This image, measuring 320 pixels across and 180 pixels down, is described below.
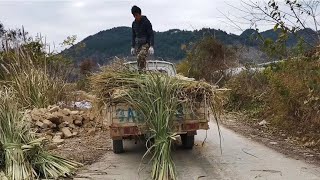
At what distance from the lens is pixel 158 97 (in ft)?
22.4

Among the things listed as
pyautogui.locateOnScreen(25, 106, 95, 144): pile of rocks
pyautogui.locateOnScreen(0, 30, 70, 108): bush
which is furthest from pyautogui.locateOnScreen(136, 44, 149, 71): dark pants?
pyautogui.locateOnScreen(0, 30, 70, 108): bush

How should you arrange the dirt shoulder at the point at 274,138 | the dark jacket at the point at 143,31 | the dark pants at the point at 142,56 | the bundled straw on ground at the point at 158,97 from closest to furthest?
the bundled straw on ground at the point at 158,97 → the dirt shoulder at the point at 274,138 → the dark pants at the point at 142,56 → the dark jacket at the point at 143,31

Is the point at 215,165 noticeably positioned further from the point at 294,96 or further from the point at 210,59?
the point at 210,59

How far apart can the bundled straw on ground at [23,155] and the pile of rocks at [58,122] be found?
245cm

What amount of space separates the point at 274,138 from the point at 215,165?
3.12 meters

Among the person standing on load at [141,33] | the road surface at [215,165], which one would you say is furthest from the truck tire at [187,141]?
the person standing on load at [141,33]

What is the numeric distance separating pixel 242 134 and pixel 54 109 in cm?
433

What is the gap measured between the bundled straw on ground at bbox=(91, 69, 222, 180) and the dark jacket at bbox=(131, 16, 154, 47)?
2.10 meters

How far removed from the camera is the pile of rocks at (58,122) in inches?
384

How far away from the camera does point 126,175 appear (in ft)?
21.6

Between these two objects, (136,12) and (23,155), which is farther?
(136,12)

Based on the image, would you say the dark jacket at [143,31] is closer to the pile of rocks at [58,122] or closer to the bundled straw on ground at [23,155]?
the pile of rocks at [58,122]

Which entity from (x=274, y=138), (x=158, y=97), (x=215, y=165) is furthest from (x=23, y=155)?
(x=274, y=138)

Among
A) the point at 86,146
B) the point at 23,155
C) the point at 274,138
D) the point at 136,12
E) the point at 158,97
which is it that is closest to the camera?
the point at 23,155
